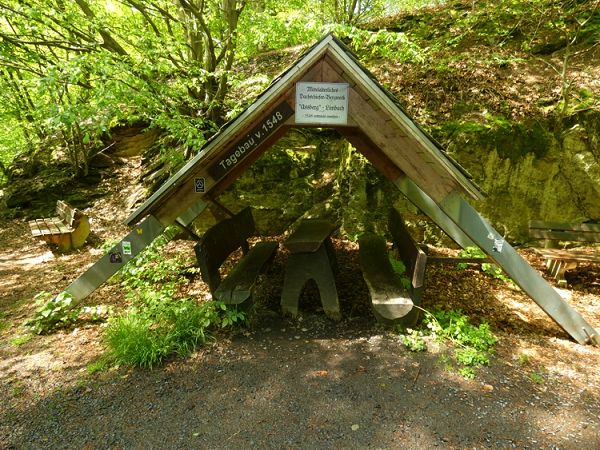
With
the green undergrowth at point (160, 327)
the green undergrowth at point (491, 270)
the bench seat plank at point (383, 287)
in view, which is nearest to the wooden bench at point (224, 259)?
the green undergrowth at point (160, 327)

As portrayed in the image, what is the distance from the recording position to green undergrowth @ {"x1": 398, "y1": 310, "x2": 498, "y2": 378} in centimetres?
355

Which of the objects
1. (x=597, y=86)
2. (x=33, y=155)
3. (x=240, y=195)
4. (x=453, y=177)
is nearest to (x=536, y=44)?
(x=597, y=86)

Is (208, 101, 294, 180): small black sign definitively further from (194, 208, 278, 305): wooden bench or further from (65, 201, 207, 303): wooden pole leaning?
(194, 208, 278, 305): wooden bench

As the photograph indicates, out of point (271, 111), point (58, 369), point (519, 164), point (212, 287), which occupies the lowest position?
point (58, 369)

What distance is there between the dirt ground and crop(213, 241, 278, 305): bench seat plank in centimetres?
45

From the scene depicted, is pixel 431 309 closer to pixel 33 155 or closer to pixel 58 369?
pixel 58 369

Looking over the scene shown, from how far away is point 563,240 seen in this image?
19.6ft

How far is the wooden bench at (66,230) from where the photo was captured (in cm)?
730

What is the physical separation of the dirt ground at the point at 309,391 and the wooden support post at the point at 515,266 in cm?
21

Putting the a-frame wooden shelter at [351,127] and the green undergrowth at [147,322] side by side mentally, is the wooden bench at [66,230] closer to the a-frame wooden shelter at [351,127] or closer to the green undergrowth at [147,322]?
the green undergrowth at [147,322]

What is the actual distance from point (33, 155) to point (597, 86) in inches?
571

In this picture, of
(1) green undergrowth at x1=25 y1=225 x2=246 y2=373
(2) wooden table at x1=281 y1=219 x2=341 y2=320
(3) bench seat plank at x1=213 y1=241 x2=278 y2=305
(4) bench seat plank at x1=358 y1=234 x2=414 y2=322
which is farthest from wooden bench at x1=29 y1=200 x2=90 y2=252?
(4) bench seat plank at x1=358 y1=234 x2=414 y2=322

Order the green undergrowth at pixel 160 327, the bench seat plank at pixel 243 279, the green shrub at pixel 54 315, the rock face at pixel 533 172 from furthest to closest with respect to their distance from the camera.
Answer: the rock face at pixel 533 172 < the green shrub at pixel 54 315 < the bench seat plank at pixel 243 279 < the green undergrowth at pixel 160 327

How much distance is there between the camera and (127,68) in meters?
4.98
